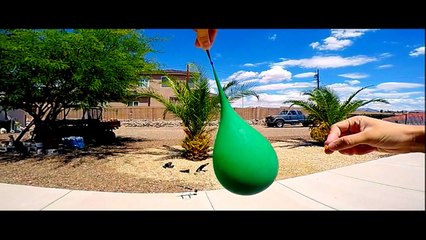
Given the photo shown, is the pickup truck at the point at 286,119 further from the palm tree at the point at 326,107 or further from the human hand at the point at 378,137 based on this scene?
the human hand at the point at 378,137

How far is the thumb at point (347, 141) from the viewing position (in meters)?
1.41

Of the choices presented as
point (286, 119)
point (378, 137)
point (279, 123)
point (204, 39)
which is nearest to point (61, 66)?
point (204, 39)

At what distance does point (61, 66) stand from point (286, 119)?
19013mm

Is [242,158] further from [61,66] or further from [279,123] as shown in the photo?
[279,123]

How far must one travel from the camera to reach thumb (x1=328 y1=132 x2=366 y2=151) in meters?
1.41

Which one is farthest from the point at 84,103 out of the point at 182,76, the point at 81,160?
the point at 182,76

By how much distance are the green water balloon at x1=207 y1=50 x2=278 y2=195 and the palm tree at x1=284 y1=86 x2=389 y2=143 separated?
9.38 metres

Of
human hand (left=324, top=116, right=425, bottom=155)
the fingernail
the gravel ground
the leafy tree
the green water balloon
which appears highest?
the leafy tree

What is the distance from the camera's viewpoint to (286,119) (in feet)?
81.0

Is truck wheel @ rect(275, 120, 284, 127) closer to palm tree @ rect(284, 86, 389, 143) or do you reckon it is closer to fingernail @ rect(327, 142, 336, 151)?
palm tree @ rect(284, 86, 389, 143)

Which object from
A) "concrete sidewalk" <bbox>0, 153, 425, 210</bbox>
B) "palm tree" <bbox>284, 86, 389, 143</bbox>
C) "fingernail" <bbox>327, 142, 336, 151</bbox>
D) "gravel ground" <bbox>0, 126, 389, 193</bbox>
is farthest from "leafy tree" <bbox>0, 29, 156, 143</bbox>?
"fingernail" <bbox>327, 142, 336, 151</bbox>

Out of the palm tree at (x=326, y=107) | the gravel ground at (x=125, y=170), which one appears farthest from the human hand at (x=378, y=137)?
the palm tree at (x=326, y=107)

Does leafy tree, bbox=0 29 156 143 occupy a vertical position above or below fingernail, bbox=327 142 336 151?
above

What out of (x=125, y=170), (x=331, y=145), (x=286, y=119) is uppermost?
(x=331, y=145)
